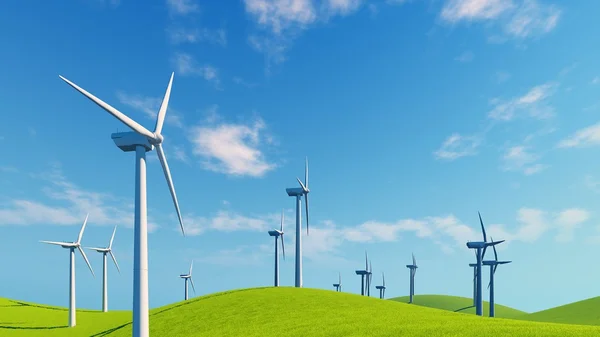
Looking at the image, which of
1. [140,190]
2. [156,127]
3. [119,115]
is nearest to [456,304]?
[156,127]

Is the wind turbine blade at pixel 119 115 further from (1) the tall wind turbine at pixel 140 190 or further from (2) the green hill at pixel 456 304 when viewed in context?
(2) the green hill at pixel 456 304

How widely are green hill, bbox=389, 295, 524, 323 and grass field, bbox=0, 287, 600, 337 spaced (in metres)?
88.8

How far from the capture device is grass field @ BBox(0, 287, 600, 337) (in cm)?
3575

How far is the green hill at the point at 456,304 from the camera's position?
141100 mm

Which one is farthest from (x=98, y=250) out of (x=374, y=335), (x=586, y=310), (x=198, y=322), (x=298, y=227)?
(x=586, y=310)

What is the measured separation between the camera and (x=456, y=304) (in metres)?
153

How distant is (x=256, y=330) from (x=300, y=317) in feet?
20.0

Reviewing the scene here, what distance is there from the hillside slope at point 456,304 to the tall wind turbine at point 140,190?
12141 cm

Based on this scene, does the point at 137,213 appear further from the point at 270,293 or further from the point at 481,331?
the point at 270,293

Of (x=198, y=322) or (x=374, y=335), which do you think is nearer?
(x=374, y=335)

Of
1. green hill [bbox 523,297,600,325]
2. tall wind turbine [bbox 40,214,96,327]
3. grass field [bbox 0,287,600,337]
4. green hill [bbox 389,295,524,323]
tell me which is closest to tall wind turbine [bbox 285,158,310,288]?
grass field [bbox 0,287,600,337]

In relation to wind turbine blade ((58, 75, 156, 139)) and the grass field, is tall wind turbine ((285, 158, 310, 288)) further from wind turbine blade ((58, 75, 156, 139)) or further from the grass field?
wind turbine blade ((58, 75, 156, 139))

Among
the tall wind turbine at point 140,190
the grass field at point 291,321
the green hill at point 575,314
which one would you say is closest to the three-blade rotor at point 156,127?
the tall wind turbine at point 140,190

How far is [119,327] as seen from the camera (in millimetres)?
63906
